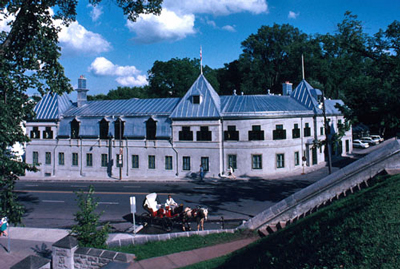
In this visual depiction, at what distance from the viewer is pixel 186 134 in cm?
3494

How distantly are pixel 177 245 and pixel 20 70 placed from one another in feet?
32.5

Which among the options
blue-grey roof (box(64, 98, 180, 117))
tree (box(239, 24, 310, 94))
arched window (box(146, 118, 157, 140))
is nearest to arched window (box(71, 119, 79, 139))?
blue-grey roof (box(64, 98, 180, 117))

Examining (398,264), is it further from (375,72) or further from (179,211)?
(375,72)

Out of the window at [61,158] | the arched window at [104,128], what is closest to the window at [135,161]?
the arched window at [104,128]

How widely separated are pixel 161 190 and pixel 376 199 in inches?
856

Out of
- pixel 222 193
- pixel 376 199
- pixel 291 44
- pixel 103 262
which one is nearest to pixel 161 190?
pixel 222 193

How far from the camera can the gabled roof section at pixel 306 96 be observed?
133 feet

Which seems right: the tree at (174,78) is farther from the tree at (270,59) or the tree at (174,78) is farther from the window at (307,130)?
the window at (307,130)

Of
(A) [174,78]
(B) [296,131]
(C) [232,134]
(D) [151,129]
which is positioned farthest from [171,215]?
(A) [174,78]

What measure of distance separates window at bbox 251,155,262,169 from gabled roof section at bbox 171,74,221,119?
5.98 m

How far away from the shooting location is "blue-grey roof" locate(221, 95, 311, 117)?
34.0 meters

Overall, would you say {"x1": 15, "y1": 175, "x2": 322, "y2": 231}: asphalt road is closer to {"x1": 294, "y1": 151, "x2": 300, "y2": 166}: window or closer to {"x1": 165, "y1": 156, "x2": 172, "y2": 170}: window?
{"x1": 165, "y1": 156, "x2": 172, "y2": 170}: window

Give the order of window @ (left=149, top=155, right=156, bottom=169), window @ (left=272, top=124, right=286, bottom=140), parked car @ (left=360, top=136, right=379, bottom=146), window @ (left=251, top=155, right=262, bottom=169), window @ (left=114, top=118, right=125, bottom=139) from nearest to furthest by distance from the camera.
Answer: window @ (left=251, top=155, right=262, bottom=169) → window @ (left=272, top=124, right=286, bottom=140) → window @ (left=149, top=155, right=156, bottom=169) → window @ (left=114, top=118, right=125, bottom=139) → parked car @ (left=360, top=136, right=379, bottom=146)

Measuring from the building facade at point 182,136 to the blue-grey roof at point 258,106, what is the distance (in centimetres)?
11
